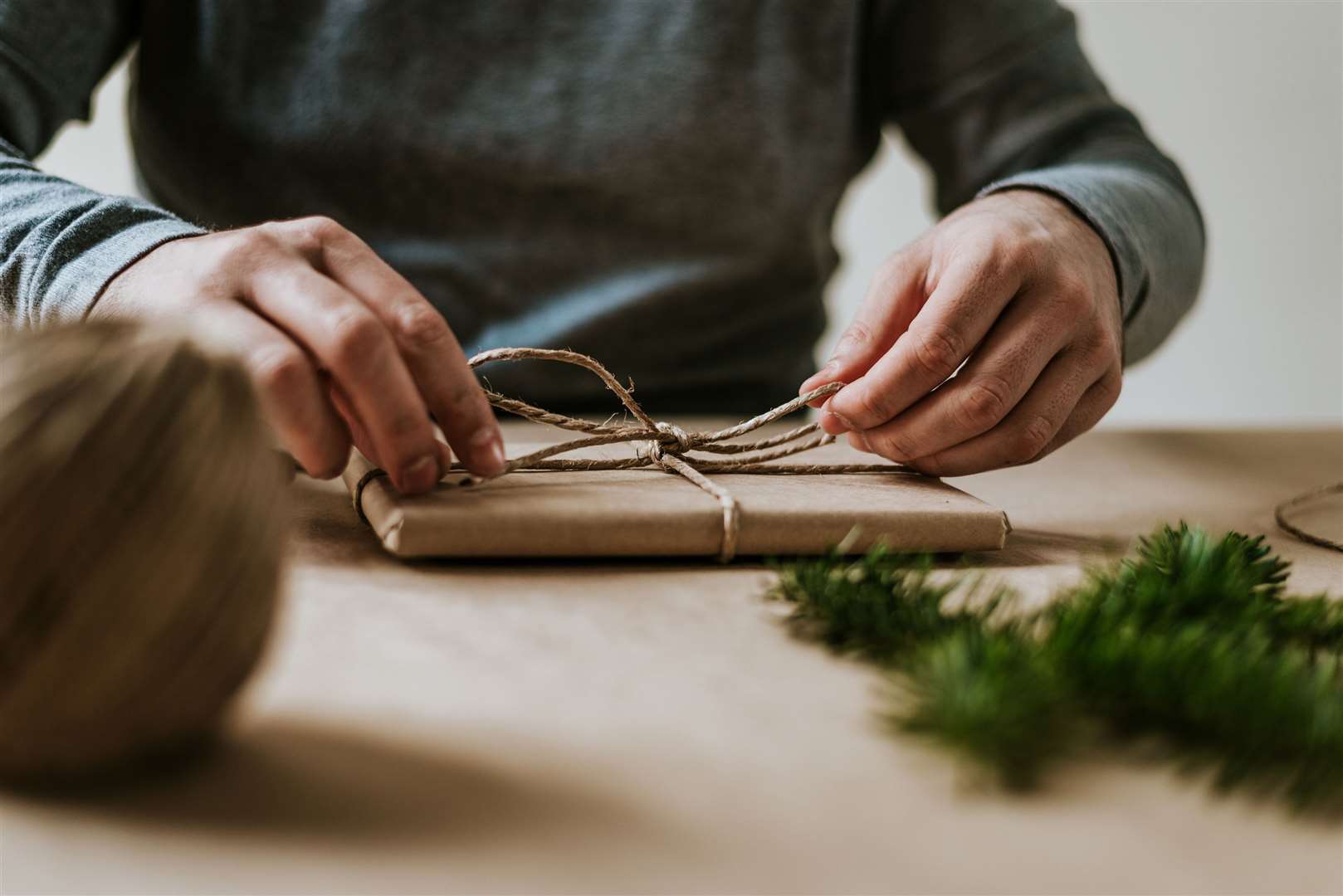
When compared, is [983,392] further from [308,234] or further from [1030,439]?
[308,234]

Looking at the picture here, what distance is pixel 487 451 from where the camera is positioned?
58cm

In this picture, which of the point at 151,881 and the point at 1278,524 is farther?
the point at 1278,524

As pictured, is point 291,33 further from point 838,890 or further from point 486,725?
point 838,890

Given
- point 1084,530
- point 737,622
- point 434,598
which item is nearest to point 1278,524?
point 1084,530

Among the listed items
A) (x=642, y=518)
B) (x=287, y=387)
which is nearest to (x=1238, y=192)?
(x=642, y=518)

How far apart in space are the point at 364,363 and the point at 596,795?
0.91 ft

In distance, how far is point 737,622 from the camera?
48cm

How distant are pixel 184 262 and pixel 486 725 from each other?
14.2 inches

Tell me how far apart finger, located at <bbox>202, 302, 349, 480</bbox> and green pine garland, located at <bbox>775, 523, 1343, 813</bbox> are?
232 millimetres

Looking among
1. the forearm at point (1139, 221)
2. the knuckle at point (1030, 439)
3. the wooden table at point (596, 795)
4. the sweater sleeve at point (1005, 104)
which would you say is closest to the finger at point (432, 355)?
the wooden table at point (596, 795)

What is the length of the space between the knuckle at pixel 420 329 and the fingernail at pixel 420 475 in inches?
2.2

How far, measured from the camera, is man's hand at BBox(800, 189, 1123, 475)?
0.67 metres

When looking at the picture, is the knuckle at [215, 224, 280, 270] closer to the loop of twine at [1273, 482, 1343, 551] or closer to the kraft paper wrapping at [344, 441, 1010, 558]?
the kraft paper wrapping at [344, 441, 1010, 558]

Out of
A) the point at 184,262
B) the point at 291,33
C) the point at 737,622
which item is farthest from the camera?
the point at 291,33
